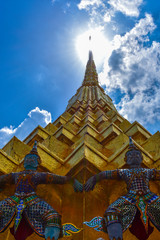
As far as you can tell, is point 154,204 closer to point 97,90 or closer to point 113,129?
point 113,129

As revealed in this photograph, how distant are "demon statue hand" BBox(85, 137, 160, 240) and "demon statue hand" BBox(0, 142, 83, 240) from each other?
2.94ft

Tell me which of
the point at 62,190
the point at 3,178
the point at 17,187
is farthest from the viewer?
the point at 62,190

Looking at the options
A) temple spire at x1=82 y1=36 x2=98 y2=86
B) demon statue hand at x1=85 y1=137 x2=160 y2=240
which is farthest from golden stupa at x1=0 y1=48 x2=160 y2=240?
temple spire at x1=82 y1=36 x2=98 y2=86

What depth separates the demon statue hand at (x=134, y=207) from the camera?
4215 millimetres

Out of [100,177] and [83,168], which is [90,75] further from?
[100,177]

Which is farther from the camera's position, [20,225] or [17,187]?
[17,187]

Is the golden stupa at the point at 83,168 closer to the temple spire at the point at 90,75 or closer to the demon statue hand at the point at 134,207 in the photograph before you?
the demon statue hand at the point at 134,207

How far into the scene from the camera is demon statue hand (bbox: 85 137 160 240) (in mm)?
4215

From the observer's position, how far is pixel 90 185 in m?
5.06

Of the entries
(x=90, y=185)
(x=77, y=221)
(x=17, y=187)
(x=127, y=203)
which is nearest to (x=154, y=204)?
(x=127, y=203)

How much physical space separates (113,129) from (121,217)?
565 cm

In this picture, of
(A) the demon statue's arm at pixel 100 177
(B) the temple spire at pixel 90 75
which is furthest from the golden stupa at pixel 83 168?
(B) the temple spire at pixel 90 75

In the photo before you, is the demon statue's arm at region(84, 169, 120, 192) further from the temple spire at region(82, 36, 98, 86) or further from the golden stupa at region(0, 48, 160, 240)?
the temple spire at region(82, 36, 98, 86)

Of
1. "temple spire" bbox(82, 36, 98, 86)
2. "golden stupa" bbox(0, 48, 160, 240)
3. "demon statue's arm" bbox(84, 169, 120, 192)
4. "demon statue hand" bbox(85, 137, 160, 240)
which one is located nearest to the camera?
"demon statue hand" bbox(85, 137, 160, 240)
